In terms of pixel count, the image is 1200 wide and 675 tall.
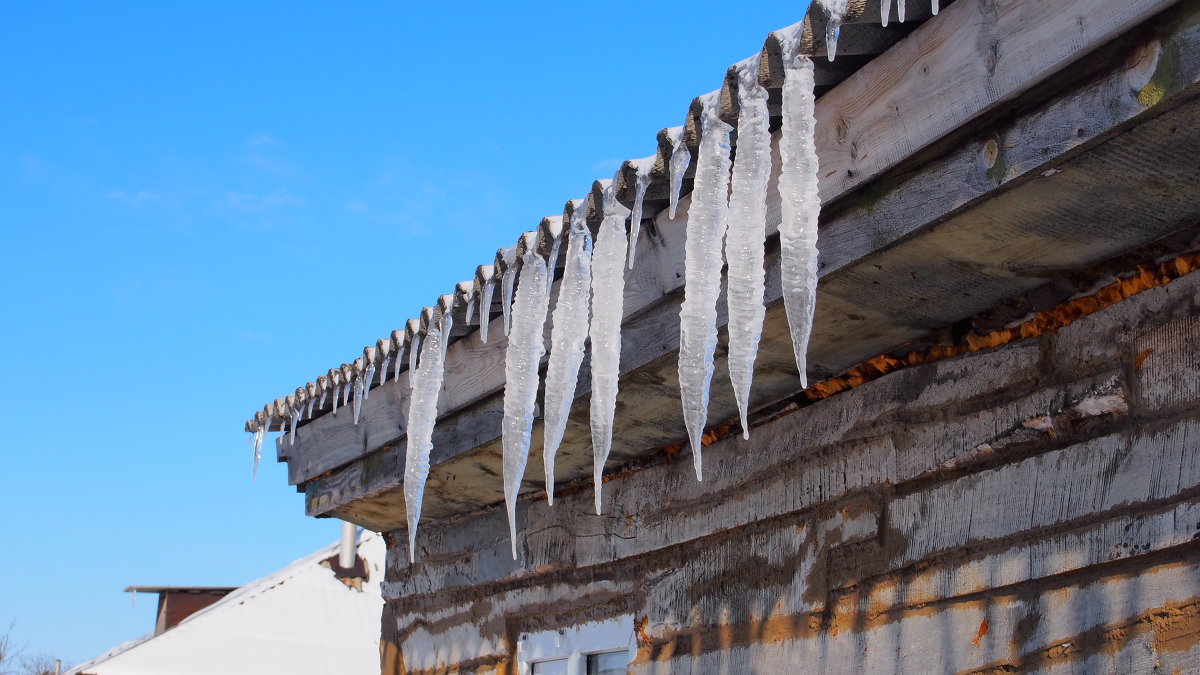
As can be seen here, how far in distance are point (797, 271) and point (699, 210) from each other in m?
0.30

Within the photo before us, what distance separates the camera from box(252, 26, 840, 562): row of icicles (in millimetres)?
2248

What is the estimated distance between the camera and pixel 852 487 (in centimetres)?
279

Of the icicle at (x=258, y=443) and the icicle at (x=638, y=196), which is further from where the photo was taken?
the icicle at (x=258, y=443)

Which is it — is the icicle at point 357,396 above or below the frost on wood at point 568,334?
above

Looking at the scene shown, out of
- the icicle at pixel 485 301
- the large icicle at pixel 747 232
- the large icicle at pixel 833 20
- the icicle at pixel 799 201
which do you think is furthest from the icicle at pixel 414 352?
the large icicle at pixel 833 20

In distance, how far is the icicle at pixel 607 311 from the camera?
271 cm

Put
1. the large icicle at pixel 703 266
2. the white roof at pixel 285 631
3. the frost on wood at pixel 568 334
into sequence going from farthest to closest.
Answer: the white roof at pixel 285 631
the frost on wood at pixel 568 334
the large icicle at pixel 703 266

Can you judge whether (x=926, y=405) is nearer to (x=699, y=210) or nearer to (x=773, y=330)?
(x=773, y=330)

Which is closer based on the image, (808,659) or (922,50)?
(922,50)

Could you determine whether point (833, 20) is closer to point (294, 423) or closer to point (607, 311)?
point (607, 311)

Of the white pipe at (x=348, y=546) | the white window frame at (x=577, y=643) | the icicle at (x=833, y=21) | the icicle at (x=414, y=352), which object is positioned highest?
the white pipe at (x=348, y=546)

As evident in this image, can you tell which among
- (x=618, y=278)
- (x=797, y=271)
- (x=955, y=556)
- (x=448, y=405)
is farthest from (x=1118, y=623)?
(x=448, y=405)

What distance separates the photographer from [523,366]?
3.05 m

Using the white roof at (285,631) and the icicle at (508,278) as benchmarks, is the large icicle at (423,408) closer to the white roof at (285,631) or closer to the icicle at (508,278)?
the icicle at (508,278)
